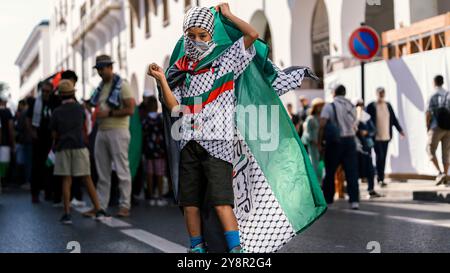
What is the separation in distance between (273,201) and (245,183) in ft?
0.74

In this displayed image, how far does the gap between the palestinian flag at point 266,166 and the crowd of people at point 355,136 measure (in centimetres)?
402

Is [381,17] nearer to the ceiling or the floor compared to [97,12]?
nearer to the floor

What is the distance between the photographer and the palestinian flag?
5.13 meters

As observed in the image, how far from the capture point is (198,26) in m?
4.91

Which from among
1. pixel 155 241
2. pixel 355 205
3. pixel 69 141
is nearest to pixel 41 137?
pixel 69 141

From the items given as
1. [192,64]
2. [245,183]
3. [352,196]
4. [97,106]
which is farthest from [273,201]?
[352,196]

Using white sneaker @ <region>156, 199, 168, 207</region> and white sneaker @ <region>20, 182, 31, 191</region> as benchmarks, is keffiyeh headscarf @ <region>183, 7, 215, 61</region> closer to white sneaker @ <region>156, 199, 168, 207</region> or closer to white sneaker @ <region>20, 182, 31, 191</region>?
white sneaker @ <region>156, 199, 168, 207</region>

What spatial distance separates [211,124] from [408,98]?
446 inches

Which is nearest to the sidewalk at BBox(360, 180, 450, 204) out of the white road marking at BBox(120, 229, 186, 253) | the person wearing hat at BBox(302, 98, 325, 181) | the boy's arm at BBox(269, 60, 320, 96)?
the person wearing hat at BBox(302, 98, 325, 181)

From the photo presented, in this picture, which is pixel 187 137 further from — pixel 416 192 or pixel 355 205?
Answer: pixel 416 192

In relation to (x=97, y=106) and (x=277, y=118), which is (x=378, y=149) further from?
(x=277, y=118)
